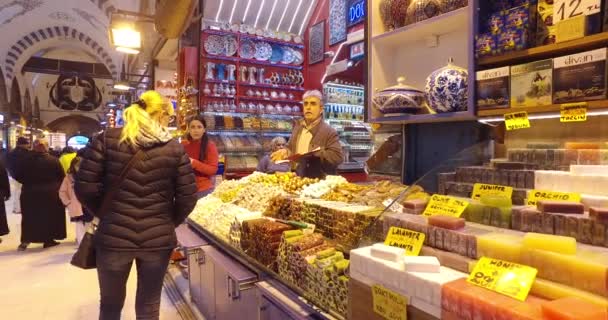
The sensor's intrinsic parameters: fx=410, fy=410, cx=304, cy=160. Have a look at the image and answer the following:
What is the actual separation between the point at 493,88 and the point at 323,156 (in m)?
1.80

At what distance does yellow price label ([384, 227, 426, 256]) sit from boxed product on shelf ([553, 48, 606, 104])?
0.77 m

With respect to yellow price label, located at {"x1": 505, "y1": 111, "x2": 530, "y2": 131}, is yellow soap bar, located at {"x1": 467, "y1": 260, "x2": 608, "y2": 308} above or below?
below

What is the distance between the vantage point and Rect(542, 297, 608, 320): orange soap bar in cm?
75

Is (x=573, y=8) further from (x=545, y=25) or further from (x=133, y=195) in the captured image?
(x=133, y=195)

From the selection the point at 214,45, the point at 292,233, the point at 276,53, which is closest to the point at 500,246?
the point at 292,233

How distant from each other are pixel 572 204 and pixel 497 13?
0.99 metres

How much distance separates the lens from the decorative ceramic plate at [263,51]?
7.82 metres

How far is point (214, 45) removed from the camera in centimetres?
735

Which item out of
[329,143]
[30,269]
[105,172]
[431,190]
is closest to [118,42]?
[30,269]

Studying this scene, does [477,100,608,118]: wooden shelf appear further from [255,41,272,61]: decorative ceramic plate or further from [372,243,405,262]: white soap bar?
[255,41,272,61]: decorative ceramic plate

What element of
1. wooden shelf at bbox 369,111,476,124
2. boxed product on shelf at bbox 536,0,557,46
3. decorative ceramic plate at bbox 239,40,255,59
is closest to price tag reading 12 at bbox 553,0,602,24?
boxed product on shelf at bbox 536,0,557,46

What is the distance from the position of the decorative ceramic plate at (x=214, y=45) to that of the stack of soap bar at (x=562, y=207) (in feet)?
22.8

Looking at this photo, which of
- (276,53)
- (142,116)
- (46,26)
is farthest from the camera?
(46,26)

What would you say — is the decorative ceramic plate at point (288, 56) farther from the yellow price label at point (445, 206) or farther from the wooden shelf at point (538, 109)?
the yellow price label at point (445, 206)
